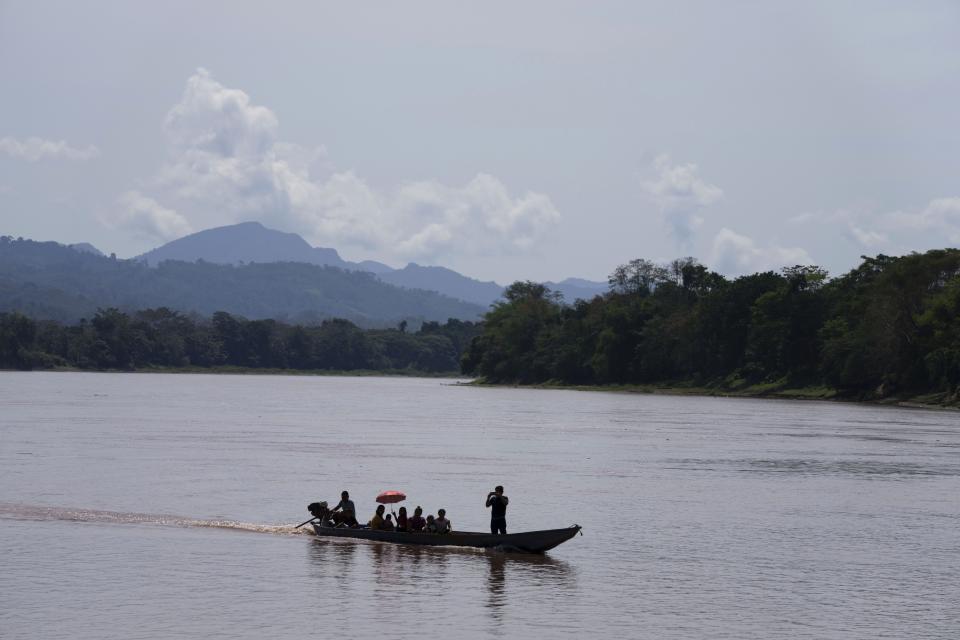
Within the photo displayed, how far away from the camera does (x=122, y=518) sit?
5022 centimetres

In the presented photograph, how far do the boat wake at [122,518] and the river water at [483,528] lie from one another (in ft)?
0.54

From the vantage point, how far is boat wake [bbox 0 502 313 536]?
47969 mm

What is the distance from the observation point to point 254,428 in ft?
339

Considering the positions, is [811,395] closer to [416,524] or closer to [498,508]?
[416,524]

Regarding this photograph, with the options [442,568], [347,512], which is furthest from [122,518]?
[442,568]

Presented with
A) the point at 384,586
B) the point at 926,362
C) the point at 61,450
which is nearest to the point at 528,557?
the point at 384,586

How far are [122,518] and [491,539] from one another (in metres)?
16.8

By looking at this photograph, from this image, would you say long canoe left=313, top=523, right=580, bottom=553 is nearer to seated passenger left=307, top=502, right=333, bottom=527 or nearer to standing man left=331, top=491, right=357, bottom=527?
standing man left=331, top=491, right=357, bottom=527

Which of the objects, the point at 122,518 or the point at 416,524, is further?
the point at 122,518

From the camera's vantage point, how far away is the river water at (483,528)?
3362 cm

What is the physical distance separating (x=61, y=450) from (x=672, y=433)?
48.7 m

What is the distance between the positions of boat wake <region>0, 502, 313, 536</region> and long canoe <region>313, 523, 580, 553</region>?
4815mm

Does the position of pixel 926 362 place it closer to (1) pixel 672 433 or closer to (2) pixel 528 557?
(1) pixel 672 433

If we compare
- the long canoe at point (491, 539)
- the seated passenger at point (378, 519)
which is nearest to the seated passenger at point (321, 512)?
the seated passenger at point (378, 519)
